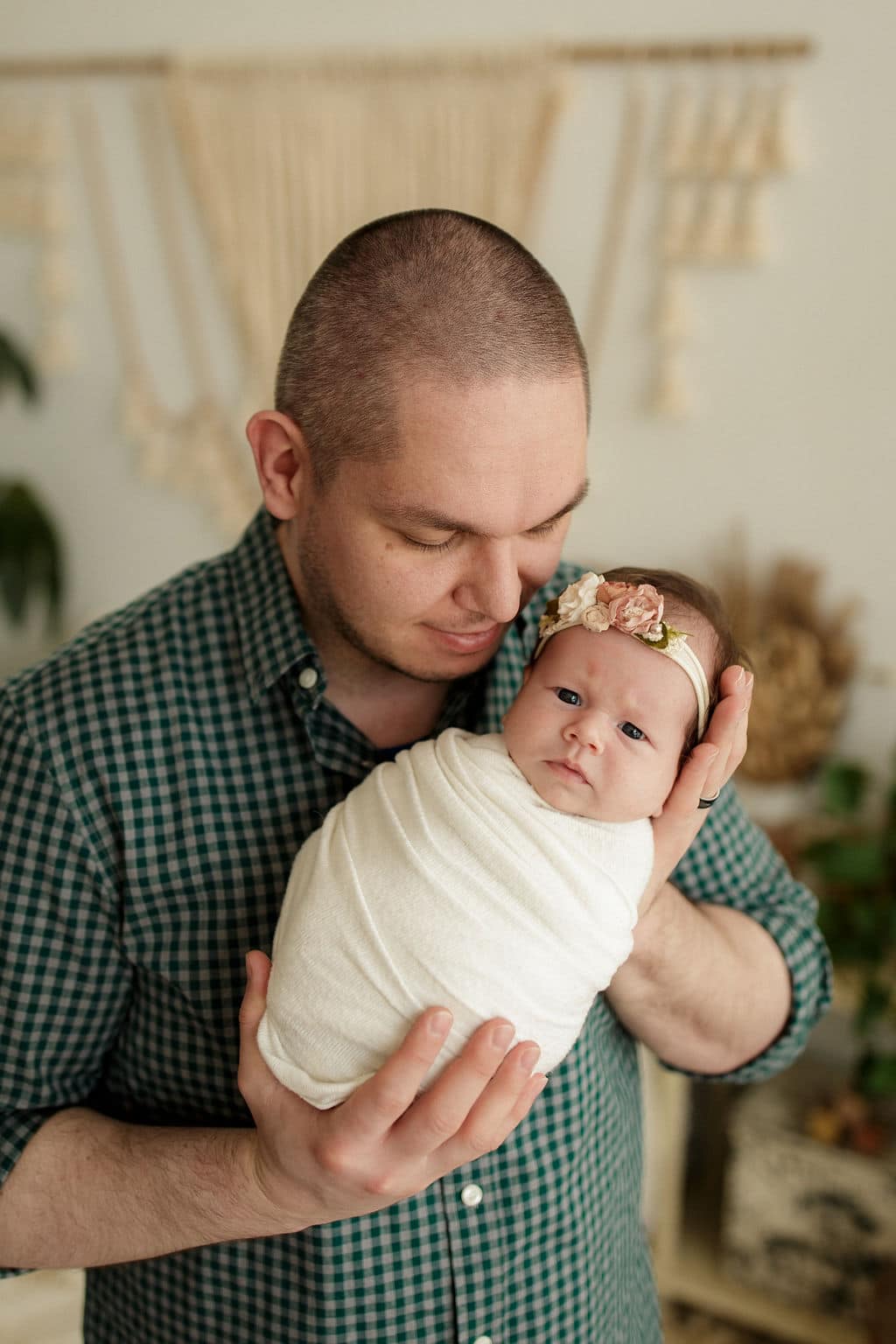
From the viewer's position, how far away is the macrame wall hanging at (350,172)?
235 cm

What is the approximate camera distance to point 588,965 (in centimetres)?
94

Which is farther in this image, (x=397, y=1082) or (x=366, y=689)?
(x=366, y=689)

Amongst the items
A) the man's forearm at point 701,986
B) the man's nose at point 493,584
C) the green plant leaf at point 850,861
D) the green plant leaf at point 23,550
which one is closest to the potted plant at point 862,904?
the green plant leaf at point 850,861

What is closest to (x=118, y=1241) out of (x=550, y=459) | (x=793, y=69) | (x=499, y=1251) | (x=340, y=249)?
(x=499, y=1251)

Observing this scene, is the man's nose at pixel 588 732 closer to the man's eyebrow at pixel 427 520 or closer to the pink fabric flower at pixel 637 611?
the pink fabric flower at pixel 637 611

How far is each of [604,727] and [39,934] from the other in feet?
1.83

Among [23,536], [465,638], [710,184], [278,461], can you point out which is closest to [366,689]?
[465,638]

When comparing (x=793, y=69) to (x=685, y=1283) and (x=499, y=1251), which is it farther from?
(x=685, y=1283)

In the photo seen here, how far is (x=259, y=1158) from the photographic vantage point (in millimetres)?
1002

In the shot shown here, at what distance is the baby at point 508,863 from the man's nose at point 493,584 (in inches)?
2.0

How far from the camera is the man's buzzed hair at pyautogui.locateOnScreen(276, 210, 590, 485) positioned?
1.01 m

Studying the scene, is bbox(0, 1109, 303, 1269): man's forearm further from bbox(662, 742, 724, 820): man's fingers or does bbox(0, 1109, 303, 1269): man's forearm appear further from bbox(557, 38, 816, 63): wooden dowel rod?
bbox(557, 38, 816, 63): wooden dowel rod

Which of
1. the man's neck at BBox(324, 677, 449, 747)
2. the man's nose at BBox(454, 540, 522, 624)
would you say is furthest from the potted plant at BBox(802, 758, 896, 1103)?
the man's nose at BBox(454, 540, 522, 624)

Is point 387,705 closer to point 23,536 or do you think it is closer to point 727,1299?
Result: point 727,1299
